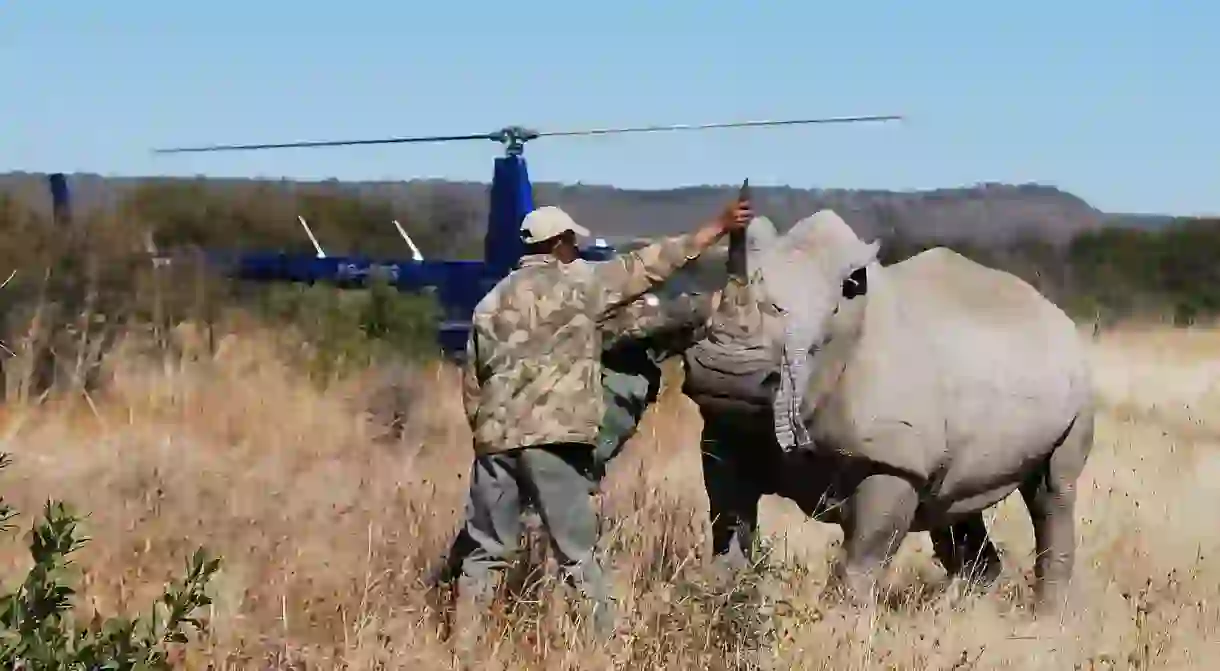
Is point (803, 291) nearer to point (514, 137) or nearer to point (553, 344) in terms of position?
point (553, 344)

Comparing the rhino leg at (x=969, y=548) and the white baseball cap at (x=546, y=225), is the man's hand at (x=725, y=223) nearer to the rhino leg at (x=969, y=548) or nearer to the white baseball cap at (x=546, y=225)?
the white baseball cap at (x=546, y=225)

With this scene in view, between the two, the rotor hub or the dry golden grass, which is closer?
the dry golden grass

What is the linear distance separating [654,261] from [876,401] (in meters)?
1.18

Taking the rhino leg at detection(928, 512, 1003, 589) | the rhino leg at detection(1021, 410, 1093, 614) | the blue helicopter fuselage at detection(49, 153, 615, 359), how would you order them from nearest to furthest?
the rhino leg at detection(1021, 410, 1093, 614) < the rhino leg at detection(928, 512, 1003, 589) < the blue helicopter fuselage at detection(49, 153, 615, 359)

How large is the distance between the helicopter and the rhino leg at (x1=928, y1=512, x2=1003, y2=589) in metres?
2.66

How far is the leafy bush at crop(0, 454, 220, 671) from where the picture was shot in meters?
4.32

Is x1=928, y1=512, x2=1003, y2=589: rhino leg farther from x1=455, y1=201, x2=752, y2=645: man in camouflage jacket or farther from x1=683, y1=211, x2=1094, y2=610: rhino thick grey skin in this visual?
x1=455, y1=201, x2=752, y2=645: man in camouflage jacket

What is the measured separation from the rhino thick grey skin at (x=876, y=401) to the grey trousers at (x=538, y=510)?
0.64 meters

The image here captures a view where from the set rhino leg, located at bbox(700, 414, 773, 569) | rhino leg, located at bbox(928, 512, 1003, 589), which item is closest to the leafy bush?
rhino leg, located at bbox(700, 414, 773, 569)

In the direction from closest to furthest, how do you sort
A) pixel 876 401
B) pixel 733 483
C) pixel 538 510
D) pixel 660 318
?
pixel 538 510 < pixel 660 318 < pixel 876 401 < pixel 733 483

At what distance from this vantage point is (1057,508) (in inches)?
301

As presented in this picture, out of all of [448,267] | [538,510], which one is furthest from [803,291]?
[448,267]

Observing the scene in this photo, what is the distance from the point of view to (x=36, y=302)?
13.7m

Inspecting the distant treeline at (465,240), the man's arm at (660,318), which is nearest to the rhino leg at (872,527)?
the man's arm at (660,318)
